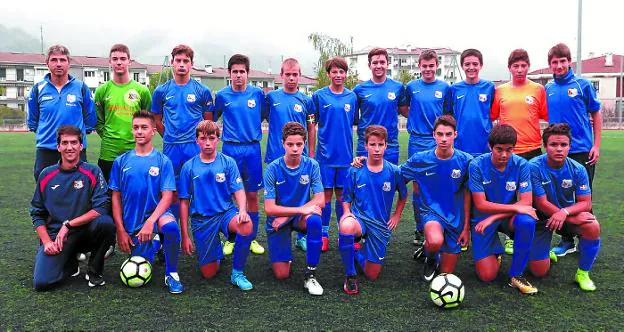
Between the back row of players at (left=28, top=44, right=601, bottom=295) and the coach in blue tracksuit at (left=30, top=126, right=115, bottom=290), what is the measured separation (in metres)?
0.01

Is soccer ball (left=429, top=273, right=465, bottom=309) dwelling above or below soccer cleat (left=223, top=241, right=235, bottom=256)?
above

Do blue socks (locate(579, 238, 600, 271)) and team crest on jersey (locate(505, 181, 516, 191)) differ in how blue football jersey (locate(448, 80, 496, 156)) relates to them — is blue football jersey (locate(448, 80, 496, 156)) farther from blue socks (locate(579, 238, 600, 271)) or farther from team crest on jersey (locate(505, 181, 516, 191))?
blue socks (locate(579, 238, 600, 271))

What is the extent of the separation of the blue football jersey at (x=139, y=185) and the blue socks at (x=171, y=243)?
0.35 meters

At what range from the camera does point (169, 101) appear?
488 centimetres

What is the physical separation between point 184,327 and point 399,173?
211 centimetres

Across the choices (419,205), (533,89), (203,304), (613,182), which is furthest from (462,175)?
(613,182)

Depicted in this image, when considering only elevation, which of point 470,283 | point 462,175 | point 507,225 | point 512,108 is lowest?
point 470,283

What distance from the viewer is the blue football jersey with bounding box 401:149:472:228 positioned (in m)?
4.19

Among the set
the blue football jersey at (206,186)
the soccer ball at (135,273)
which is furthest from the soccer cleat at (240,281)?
the soccer ball at (135,273)

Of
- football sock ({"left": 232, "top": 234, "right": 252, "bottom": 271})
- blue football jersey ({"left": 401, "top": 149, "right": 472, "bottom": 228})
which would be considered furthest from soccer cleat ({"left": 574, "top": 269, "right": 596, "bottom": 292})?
football sock ({"left": 232, "top": 234, "right": 252, "bottom": 271})

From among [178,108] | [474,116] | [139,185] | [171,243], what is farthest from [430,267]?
[178,108]

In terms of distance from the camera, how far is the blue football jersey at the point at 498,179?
4.02 metres

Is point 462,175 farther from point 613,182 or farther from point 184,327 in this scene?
point 613,182

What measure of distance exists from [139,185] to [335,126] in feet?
6.42
